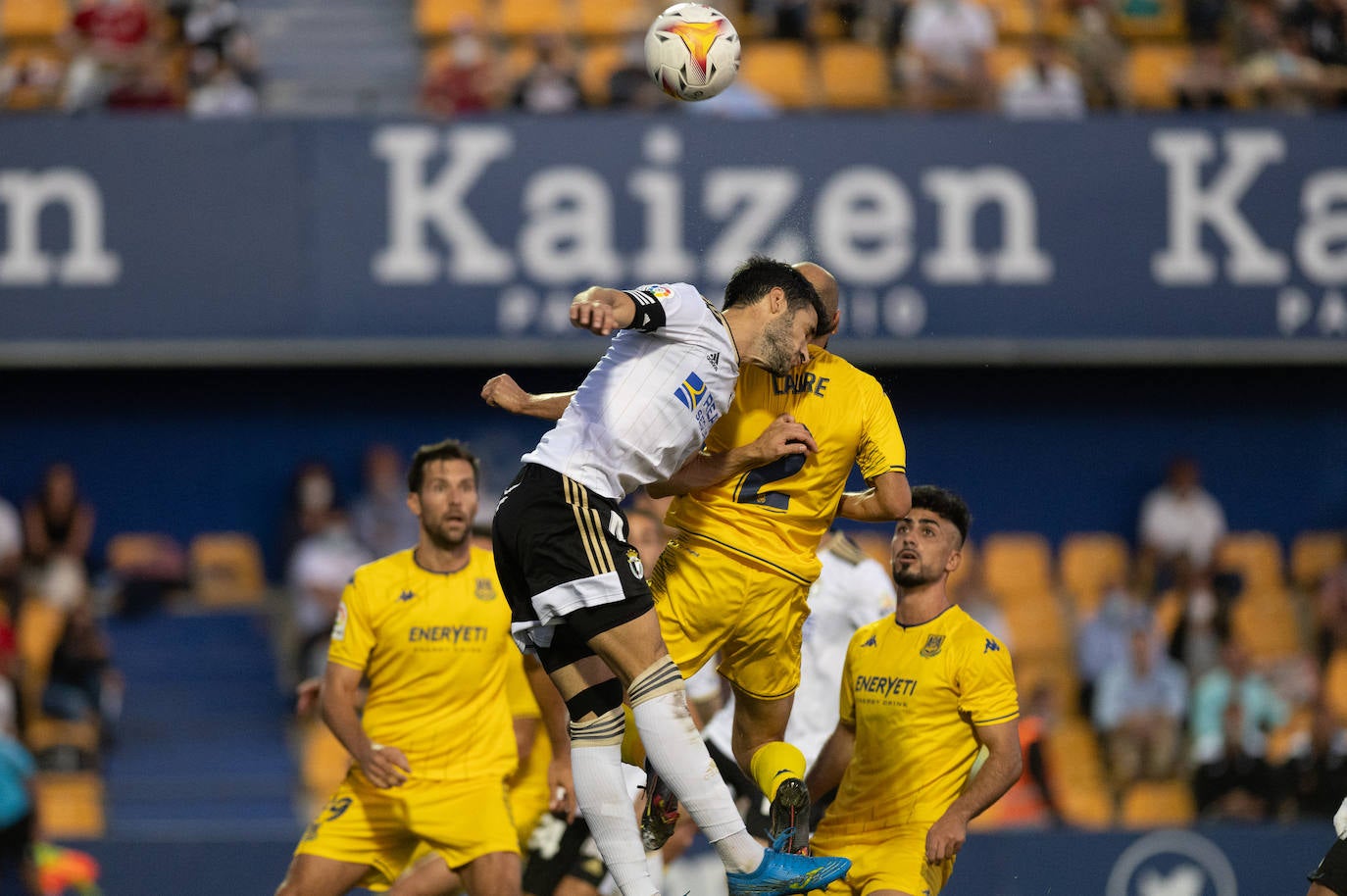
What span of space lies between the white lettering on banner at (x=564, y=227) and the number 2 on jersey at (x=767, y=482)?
278 inches

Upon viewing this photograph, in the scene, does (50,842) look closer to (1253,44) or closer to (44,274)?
(44,274)

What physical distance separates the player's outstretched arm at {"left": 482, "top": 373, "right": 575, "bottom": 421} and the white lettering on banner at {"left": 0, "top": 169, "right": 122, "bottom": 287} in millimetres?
7912

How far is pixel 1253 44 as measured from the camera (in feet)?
48.6

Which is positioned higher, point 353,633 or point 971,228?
point 971,228

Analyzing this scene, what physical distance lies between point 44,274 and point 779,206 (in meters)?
5.46

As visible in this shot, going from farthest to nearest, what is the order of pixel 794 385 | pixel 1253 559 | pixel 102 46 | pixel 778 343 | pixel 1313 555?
pixel 1313 555 → pixel 1253 559 → pixel 102 46 → pixel 794 385 → pixel 778 343

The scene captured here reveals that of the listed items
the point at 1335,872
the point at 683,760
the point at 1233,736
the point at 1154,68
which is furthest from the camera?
the point at 1154,68

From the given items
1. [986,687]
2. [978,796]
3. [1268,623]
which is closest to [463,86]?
[1268,623]

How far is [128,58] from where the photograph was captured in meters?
13.9

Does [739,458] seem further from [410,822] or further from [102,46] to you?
[102,46]

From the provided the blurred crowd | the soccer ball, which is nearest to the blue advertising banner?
the blurred crowd

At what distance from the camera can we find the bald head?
22.3 feet

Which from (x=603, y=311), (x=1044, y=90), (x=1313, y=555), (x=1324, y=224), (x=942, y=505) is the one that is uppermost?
(x=1044, y=90)

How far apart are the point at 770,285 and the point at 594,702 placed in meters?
1.60
